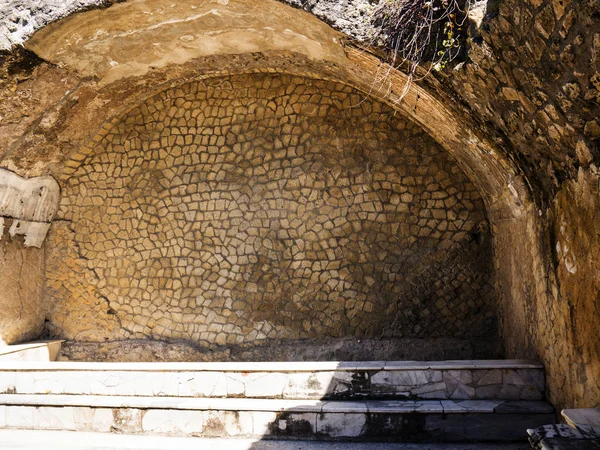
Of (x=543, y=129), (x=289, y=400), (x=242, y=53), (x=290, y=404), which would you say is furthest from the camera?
(x=242, y=53)

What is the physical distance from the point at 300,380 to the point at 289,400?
0.73 ft

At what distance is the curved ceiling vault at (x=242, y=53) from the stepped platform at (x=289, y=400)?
1794 millimetres

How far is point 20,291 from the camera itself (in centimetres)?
847

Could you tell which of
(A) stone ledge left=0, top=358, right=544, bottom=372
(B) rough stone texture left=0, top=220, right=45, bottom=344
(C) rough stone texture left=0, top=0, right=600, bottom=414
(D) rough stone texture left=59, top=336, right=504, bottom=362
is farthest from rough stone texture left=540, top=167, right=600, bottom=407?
(B) rough stone texture left=0, top=220, right=45, bottom=344

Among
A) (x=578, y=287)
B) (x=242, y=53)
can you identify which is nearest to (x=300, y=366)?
(x=578, y=287)

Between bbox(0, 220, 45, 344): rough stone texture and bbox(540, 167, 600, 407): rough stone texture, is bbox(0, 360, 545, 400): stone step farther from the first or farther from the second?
bbox(0, 220, 45, 344): rough stone texture

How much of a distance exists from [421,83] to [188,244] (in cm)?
442

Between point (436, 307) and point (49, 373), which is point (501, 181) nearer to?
point (436, 307)

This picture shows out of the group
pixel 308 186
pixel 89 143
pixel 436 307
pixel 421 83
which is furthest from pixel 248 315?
pixel 421 83

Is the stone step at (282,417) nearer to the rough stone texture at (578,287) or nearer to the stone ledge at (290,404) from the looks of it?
the stone ledge at (290,404)

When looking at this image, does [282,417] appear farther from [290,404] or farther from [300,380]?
[300,380]

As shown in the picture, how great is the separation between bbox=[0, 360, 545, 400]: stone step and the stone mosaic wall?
1.67 metres

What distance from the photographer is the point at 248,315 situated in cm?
808

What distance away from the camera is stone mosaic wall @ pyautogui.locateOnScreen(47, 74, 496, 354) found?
299 inches
